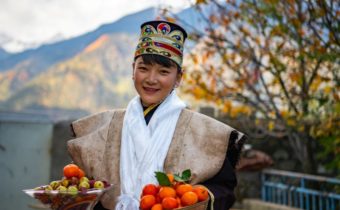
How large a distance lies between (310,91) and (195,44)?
5.33ft

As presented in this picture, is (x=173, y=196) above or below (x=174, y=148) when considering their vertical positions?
below

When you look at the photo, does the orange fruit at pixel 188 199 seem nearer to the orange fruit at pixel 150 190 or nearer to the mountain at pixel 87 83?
the orange fruit at pixel 150 190

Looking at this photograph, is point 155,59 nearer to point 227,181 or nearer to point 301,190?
point 227,181

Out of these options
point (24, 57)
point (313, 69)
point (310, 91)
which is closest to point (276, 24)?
point (313, 69)

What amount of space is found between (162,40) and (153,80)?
221mm

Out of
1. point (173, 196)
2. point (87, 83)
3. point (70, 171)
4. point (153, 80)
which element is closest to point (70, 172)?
point (70, 171)

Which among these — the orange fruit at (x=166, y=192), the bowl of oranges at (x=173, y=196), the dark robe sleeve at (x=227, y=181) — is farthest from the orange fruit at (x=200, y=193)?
the dark robe sleeve at (x=227, y=181)

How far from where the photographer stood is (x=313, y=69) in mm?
6086

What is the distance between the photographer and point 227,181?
253 centimetres

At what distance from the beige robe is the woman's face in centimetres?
20

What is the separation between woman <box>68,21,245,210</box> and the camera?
2.44 meters

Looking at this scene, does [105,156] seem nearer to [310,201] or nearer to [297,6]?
[297,6]

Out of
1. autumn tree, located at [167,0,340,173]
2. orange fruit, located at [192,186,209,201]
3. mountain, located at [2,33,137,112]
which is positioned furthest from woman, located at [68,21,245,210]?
mountain, located at [2,33,137,112]

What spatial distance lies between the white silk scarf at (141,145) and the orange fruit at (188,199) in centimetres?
39
